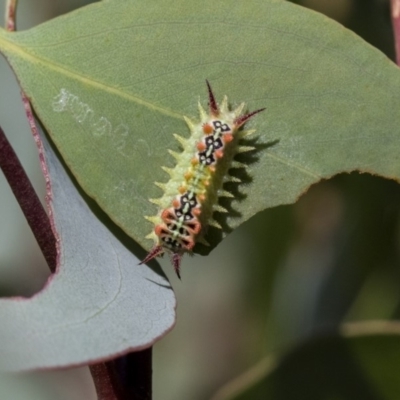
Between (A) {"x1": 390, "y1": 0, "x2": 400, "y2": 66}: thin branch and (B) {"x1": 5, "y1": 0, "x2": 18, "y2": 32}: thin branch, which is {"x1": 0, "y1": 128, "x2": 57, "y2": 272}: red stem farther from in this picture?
(A) {"x1": 390, "y1": 0, "x2": 400, "y2": 66}: thin branch

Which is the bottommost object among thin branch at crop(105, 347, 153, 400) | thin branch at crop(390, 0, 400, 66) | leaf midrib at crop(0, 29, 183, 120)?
thin branch at crop(105, 347, 153, 400)

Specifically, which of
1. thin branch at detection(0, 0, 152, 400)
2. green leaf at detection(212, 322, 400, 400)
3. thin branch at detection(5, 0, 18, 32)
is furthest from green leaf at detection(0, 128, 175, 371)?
green leaf at detection(212, 322, 400, 400)

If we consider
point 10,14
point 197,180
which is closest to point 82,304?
point 197,180

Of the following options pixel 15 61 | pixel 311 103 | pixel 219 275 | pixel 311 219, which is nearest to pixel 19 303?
pixel 15 61

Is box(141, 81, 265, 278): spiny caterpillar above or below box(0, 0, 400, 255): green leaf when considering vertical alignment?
below

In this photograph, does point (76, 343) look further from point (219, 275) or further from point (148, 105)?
point (219, 275)

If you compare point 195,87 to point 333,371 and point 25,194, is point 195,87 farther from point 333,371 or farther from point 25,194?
point 333,371

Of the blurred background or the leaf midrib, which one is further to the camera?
the blurred background

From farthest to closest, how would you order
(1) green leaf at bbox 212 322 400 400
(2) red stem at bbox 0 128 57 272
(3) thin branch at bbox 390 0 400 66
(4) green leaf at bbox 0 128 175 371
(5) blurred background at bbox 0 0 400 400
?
(5) blurred background at bbox 0 0 400 400 → (1) green leaf at bbox 212 322 400 400 → (3) thin branch at bbox 390 0 400 66 → (2) red stem at bbox 0 128 57 272 → (4) green leaf at bbox 0 128 175 371
